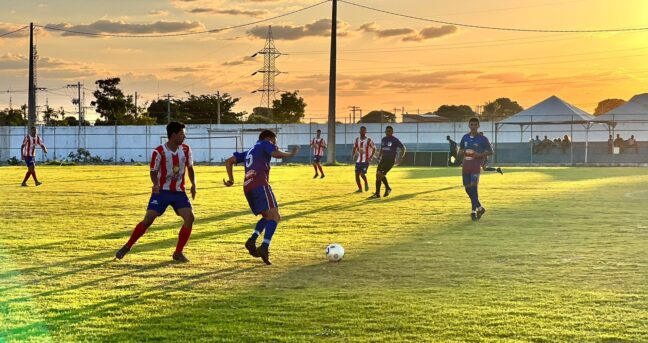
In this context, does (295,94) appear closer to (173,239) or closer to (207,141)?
(207,141)

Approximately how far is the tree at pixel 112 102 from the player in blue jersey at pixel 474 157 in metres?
81.5

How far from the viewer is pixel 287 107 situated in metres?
90.9

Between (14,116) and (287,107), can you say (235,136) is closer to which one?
(287,107)

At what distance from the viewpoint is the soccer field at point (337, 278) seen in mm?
6188

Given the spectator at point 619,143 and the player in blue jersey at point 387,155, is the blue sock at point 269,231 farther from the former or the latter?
the spectator at point 619,143

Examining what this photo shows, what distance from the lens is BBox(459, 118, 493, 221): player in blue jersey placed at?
1490 centimetres

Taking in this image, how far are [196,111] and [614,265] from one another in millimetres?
87021

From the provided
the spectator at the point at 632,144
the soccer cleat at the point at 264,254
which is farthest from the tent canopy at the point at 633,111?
the soccer cleat at the point at 264,254

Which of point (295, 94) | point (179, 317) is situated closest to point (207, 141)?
point (295, 94)

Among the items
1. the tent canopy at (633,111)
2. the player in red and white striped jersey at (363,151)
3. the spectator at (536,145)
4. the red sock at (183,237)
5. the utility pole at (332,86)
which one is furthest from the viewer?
the tent canopy at (633,111)

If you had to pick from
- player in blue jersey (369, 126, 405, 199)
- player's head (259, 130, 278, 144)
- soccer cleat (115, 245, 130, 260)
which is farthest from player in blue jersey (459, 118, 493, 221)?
soccer cleat (115, 245, 130, 260)

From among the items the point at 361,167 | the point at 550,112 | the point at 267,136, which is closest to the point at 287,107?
the point at 550,112

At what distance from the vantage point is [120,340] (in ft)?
19.1

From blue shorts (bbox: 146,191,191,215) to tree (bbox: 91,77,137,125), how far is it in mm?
85164
